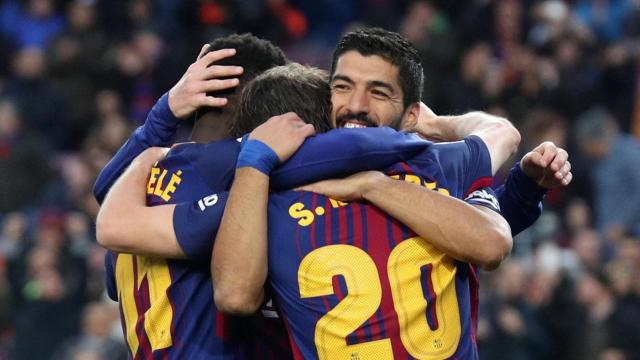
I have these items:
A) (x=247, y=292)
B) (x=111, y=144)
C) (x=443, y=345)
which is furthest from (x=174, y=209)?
(x=111, y=144)

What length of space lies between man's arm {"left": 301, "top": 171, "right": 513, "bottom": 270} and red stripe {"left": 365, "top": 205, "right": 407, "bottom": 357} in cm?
5

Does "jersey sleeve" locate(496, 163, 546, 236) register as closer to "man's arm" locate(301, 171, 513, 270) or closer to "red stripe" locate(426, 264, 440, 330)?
"man's arm" locate(301, 171, 513, 270)

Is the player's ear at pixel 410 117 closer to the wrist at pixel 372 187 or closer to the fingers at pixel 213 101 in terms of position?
the wrist at pixel 372 187

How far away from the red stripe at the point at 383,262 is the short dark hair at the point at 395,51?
1.99 feet

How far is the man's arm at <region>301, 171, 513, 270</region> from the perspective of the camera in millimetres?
3910

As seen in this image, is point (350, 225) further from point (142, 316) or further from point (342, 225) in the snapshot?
point (142, 316)

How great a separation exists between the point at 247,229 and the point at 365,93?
29.3 inches

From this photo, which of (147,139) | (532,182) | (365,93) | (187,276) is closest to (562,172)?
(532,182)

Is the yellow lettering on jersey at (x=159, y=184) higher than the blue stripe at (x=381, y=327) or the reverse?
higher

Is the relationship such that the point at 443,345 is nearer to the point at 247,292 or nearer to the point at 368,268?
the point at 368,268

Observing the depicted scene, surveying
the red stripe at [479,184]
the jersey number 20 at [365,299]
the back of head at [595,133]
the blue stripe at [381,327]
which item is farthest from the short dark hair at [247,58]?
the back of head at [595,133]

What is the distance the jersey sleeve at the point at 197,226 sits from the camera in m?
4.01

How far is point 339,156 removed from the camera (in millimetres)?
3979

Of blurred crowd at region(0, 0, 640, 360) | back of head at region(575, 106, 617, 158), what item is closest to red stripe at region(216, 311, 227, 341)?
blurred crowd at region(0, 0, 640, 360)
